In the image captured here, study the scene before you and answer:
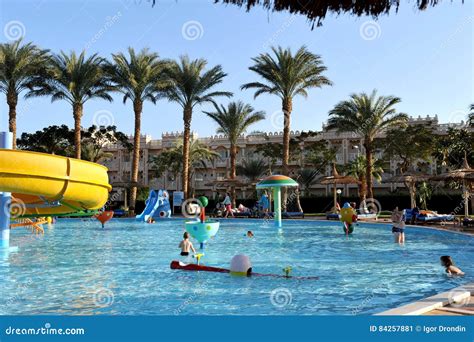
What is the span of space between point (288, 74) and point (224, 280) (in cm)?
2464

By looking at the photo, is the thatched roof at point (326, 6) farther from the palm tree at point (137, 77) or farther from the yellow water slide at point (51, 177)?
the palm tree at point (137, 77)

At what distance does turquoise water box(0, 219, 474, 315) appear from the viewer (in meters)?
6.92

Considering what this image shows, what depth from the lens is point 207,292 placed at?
790 centimetres

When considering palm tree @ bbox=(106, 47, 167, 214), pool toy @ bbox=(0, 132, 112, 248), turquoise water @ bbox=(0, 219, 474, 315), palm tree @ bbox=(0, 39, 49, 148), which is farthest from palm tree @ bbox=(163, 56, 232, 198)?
pool toy @ bbox=(0, 132, 112, 248)

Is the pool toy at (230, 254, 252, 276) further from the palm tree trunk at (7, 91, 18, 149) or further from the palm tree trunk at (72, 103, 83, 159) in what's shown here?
the palm tree trunk at (72, 103, 83, 159)

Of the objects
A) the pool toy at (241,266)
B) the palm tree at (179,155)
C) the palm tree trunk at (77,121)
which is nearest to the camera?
the pool toy at (241,266)

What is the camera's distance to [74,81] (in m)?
32.4

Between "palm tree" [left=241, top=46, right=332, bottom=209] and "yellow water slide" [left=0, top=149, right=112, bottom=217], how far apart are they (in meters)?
26.9

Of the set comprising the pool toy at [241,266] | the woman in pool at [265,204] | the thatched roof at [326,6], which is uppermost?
the thatched roof at [326,6]

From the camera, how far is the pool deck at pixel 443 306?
5191mm

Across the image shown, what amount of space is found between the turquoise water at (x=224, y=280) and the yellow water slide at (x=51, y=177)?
221 cm

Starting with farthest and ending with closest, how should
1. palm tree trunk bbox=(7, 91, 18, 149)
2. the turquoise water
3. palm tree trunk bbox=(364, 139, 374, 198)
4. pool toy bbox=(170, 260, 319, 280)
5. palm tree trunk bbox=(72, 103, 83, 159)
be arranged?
palm tree trunk bbox=(72, 103, 83, 159) → palm tree trunk bbox=(364, 139, 374, 198) → palm tree trunk bbox=(7, 91, 18, 149) → pool toy bbox=(170, 260, 319, 280) → the turquoise water

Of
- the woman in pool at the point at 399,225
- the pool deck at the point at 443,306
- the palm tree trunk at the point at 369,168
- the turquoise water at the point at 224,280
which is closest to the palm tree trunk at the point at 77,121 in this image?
the turquoise water at the point at 224,280
